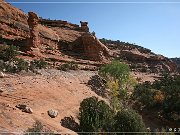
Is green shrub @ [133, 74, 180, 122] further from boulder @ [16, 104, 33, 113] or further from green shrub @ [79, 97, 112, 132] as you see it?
boulder @ [16, 104, 33, 113]

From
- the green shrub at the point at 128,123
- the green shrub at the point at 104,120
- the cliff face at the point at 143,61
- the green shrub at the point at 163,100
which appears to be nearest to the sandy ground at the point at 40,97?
the green shrub at the point at 104,120

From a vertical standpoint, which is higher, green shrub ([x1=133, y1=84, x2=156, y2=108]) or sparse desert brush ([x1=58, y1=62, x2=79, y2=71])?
sparse desert brush ([x1=58, y1=62, x2=79, y2=71])

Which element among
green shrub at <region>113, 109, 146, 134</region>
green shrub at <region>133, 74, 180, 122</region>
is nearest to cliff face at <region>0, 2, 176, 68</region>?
green shrub at <region>133, 74, 180, 122</region>

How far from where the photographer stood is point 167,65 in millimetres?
82750

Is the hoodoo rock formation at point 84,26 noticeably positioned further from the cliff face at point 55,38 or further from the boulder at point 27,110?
the boulder at point 27,110

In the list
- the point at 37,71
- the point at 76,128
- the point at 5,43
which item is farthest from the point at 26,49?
the point at 76,128

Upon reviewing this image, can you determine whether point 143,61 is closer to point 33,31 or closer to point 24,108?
point 33,31

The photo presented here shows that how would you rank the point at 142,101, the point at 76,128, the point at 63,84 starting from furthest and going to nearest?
1. the point at 142,101
2. the point at 63,84
3. the point at 76,128

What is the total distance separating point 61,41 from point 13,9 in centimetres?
1082

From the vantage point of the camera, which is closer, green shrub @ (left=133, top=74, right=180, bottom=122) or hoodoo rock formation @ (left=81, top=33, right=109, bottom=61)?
green shrub @ (left=133, top=74, right=180, bottom=122)

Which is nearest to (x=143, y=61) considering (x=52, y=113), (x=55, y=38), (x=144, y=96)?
(x=55, y=38)

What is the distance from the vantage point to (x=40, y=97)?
29000 millimetres

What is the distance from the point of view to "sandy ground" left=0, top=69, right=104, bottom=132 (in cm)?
2250

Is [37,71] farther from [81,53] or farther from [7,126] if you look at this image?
[81,53]
